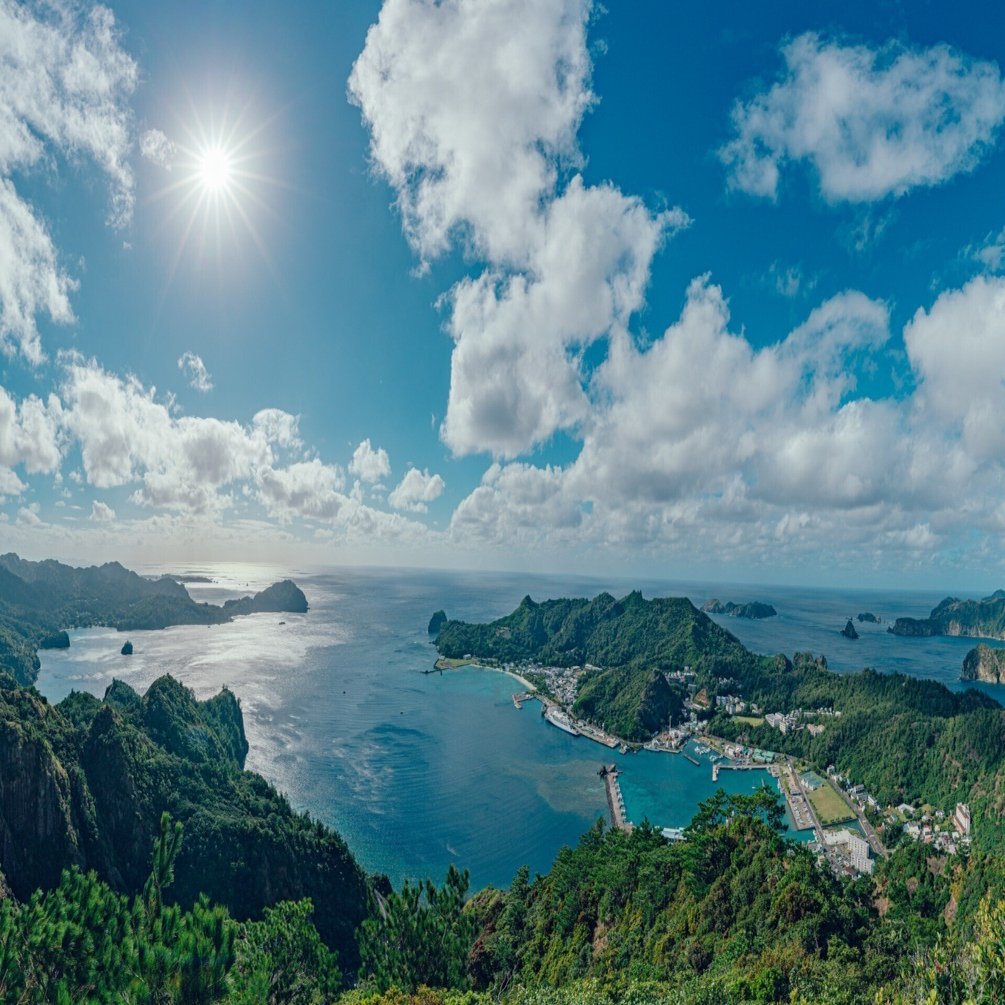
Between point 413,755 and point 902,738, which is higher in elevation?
point 902,738

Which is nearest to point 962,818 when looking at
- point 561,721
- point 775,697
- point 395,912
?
point 775,697

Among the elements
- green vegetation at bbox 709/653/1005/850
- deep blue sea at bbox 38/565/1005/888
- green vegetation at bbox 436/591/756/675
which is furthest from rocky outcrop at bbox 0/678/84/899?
green vegetation at bbox 436/591/756/675

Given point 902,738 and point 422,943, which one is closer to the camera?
point 422,943

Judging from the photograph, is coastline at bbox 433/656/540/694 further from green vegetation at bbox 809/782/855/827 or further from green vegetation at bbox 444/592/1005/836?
green vegetation at bbox 809/782/855/827

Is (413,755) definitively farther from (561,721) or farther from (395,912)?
(395,912)

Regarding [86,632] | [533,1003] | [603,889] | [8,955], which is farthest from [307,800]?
[86,632]

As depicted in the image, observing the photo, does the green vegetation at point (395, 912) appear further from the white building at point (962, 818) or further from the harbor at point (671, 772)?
the white building at point (962, 818)
